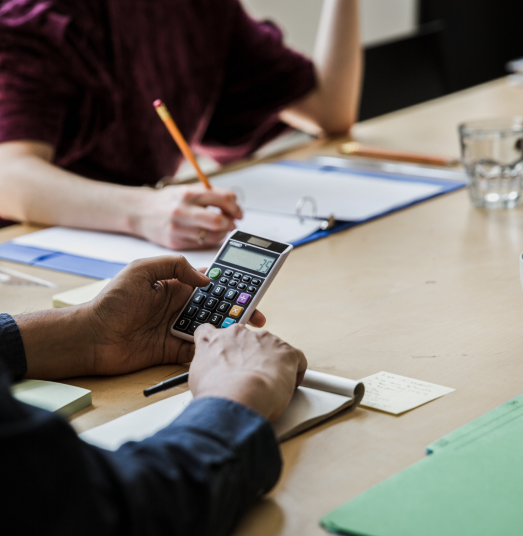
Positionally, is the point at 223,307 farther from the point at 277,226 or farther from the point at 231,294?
the point at 277,226

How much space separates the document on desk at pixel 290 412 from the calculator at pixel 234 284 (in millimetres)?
100

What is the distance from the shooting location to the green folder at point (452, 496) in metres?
0.46

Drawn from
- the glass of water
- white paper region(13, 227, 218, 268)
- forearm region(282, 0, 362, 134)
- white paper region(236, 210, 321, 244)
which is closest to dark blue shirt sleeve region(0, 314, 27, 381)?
white paper region(13, 227, 218, 268)

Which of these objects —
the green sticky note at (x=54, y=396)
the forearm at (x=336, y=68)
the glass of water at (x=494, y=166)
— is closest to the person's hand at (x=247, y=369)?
the green sticky note at (x=54, y=396)

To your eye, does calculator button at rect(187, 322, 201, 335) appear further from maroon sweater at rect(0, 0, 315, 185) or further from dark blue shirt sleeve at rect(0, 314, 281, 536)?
maroon sweater at rect(0, 0, 315, 185)

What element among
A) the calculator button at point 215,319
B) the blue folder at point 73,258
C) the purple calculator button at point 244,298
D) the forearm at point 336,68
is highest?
the forearm at point 336,68

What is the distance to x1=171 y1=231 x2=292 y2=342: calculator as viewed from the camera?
73 cm

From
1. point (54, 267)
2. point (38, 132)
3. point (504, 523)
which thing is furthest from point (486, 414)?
point (38, 132)

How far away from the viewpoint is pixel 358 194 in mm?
1284

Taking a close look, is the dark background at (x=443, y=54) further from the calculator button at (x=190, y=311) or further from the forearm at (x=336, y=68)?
the calculator button at (x=190, y=311)

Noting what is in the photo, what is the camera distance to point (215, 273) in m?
0.78

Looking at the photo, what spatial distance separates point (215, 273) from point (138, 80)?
816mm

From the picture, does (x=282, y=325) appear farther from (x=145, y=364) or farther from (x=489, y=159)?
(x=489, y=159)

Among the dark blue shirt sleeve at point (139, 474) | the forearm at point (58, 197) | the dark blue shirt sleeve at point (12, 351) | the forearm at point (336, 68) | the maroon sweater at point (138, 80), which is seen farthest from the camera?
the forearm at point (336, 68)
